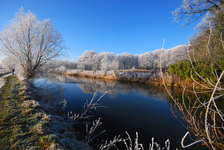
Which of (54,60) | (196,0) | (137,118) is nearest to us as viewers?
(137,118)

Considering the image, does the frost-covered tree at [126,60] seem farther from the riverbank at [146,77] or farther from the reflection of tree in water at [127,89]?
the reflection of tree in water at [127,89]

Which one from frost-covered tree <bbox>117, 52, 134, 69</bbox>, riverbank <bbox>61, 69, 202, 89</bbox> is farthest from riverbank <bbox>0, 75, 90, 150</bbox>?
frost-covered tree <bbox>117, 52, 134, 69</bbox>

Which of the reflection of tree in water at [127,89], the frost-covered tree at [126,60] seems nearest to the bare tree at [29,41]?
the reflection of tree in water at [127,89]

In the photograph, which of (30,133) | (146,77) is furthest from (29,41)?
(146,77)

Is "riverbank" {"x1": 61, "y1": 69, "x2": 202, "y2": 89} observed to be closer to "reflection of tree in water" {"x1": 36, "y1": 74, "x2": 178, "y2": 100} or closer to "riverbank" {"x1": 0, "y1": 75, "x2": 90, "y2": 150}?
"reflection of tree in water" {"x1": 36, "y1": 74, "x2": 178, "y2": 100}

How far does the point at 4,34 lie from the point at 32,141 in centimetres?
1024

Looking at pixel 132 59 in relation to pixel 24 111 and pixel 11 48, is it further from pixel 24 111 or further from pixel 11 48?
pixel 24 111

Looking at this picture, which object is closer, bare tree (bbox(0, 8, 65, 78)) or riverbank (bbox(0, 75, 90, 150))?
riverbank (bbox(0, 75, 90, 150))

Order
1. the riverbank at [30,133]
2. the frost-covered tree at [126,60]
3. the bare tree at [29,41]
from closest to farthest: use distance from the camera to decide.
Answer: the riverbank at [30,133] → the bare tree at [29,41] → the frost-covered tree at [126,60]

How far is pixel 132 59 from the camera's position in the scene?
57000 millimetres

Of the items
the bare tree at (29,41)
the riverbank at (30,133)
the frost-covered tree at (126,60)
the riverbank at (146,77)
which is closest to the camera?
the riverbank at (30,133)

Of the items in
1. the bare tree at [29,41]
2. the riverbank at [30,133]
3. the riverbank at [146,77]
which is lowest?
the riverbank at [30,133]

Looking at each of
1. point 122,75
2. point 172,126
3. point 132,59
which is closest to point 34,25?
point 172,126

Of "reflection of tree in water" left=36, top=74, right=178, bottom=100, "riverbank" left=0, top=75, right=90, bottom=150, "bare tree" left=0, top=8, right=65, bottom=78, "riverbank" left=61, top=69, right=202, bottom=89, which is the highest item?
"bare tree" left=0, top=8, right=65, bottom=78
